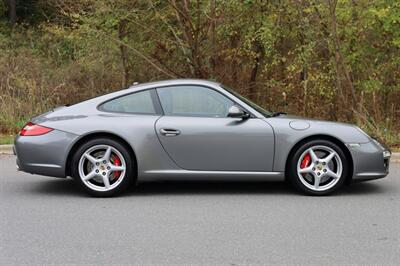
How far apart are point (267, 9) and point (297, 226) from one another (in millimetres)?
8146

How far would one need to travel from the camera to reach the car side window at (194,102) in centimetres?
673

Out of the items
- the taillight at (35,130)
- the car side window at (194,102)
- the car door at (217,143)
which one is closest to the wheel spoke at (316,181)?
the car door at (217,143)

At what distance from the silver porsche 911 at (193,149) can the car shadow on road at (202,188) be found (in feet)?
1.06

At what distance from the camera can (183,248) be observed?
15.9ft

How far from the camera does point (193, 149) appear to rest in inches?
258

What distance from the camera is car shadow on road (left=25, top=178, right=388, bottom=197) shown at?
22.6 feet

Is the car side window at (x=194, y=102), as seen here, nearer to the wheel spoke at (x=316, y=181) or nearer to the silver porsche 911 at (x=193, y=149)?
the silver porsche 911 at (x=193, y=149)

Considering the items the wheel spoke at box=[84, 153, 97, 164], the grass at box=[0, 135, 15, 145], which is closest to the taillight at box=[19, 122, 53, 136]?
the wheel spoke at box=[84, 153, 97, 164]

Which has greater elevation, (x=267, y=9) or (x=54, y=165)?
(x=267, y=9)

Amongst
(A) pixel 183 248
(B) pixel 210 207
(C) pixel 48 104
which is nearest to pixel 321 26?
(C) pixel 48 104

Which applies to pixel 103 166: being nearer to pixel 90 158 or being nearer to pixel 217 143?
pixel 90 158

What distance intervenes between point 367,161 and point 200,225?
Answer: 2.26m

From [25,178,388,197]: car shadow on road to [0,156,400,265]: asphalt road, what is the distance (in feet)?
0.04

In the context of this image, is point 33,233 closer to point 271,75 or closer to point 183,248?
point 183,248
